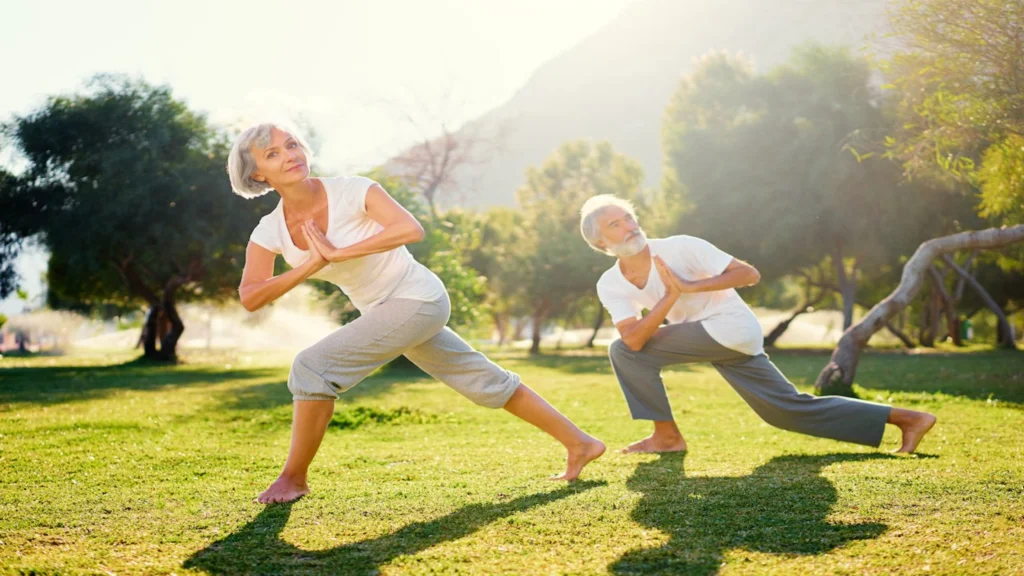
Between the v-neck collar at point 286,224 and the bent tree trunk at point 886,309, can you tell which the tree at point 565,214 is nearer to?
the bent tree trunk at point 886,309

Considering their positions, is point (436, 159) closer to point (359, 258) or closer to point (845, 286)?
Answer: point (845, 286)

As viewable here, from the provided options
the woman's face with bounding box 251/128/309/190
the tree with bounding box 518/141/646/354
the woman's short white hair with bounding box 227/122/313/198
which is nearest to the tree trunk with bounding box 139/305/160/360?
the tree with bounding box 518/141/646/354

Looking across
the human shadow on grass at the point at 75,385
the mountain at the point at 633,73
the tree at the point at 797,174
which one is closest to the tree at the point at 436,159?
the tree at the point at 797,174

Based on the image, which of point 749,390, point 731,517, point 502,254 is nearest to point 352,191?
point 731,517

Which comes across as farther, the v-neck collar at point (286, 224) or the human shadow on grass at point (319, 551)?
the v-neck collar at point (286, 224)

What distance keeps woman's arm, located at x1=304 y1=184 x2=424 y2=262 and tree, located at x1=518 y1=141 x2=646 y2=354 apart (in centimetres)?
2802

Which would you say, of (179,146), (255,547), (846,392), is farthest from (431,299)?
(179,146)

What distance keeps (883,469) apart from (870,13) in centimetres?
741

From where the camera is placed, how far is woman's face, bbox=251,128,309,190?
162 inches

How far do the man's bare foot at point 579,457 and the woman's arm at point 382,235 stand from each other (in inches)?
61.4

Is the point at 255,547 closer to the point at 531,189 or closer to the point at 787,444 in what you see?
the point at 787,444

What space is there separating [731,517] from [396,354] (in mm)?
1777

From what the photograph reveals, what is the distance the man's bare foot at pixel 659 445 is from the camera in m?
5.85

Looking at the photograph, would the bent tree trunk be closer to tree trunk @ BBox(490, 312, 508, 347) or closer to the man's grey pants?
the man's grey pants
